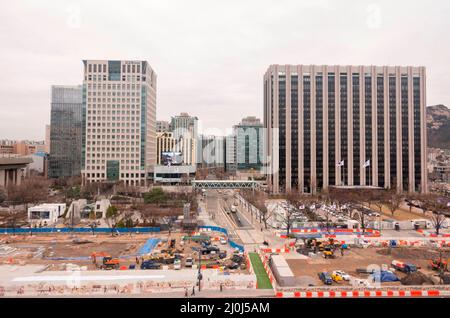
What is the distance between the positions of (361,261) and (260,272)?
2.00 meters

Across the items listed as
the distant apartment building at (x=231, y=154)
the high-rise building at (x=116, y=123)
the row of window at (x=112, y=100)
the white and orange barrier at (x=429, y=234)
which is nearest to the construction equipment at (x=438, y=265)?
the white and orange barrier at (x=429, y=234)

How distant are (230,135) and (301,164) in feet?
40.1

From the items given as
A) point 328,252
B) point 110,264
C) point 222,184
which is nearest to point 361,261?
point 328,252

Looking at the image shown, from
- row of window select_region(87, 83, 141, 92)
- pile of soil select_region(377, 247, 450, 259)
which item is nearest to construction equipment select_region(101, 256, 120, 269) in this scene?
pile of soil select_region(377, 247, 450, 259)

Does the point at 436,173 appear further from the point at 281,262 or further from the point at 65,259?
the point at 65,259

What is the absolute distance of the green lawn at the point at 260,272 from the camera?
4062 mm

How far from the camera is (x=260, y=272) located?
479 cm

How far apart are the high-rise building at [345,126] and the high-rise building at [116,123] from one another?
780 cm

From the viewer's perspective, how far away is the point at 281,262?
4.77 m

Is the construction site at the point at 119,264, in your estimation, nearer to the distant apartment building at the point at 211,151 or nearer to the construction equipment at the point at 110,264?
the construction equipment at the point at 110,264

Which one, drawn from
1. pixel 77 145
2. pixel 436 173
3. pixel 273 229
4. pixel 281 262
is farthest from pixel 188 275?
pixel 436 173

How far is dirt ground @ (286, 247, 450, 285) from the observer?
4.86 meters

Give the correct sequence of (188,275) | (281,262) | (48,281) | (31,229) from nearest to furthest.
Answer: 1. (48,281)
2. (188,275)
3. (281,262)
4. (31,229)

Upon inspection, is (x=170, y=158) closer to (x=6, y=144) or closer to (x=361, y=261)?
(x=6, y=144)
